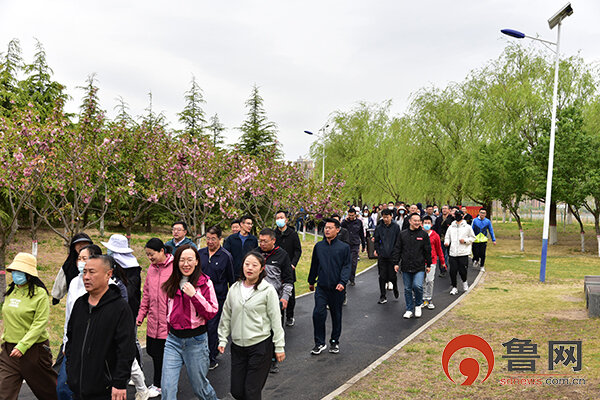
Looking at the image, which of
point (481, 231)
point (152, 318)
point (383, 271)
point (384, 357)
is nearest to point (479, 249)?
point (481, 231)

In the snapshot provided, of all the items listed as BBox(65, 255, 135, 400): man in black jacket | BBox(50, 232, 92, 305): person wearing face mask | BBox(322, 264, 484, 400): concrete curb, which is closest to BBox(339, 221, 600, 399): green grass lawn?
BBox(322, 264, 484, 400): concrete curb

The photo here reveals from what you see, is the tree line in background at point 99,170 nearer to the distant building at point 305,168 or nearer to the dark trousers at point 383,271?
the distant building at point 305,168

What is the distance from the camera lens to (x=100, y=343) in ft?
11.2

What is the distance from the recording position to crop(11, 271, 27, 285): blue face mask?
4594 millimetres

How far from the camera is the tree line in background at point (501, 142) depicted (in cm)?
2138

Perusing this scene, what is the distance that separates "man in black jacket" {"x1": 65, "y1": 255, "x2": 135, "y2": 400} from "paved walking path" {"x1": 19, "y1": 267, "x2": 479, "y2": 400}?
2.17 meters

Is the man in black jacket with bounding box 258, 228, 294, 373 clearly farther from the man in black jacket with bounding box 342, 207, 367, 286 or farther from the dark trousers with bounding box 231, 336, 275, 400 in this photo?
the man in black jacket with bounding box 342, 207, 367, 286

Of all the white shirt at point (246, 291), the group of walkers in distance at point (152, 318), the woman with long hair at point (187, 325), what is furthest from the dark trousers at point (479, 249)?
the woman with long hair at point (187, 325)

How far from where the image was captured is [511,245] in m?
27.5

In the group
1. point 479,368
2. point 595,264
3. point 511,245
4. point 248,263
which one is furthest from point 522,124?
point 248,263

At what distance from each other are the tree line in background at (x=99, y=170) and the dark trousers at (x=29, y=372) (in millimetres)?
6627

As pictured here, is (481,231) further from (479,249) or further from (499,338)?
(499,338)

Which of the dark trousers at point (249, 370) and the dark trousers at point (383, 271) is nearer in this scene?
the dark trousers at point (249, 370)

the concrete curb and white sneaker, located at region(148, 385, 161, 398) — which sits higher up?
the concrete curb
